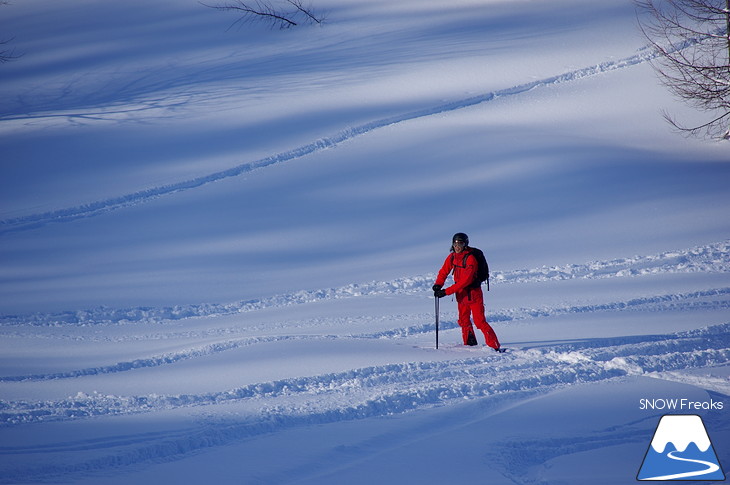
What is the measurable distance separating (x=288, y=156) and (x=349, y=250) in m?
4.35

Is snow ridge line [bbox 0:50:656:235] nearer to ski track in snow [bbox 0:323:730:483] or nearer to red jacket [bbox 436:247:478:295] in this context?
ski track in snow [bbox 0:323:730:483]

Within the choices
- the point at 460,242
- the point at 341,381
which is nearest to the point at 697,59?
the point at 460,242

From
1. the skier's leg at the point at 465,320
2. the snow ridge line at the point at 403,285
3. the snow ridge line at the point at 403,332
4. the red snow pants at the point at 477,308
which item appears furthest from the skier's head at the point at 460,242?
the snow ridge line at the point at 403,285

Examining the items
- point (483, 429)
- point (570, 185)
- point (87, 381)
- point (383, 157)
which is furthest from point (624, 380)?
point (383, 157)

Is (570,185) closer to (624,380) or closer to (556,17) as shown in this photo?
(624,380)

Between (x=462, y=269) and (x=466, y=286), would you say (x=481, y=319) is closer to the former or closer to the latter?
(x=466, y=286)

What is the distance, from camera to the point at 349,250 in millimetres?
11664

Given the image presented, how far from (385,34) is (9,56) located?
42.0 feet

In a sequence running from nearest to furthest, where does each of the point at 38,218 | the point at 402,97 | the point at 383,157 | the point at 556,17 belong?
the point at 38,218, the point at 383,157, the point at 402,97, the point at 556,17

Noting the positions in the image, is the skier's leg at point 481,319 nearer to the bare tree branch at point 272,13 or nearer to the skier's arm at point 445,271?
the skier's arm at point 445,271

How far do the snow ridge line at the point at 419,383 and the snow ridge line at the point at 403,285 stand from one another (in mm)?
2771

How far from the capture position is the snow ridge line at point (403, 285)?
9.31m

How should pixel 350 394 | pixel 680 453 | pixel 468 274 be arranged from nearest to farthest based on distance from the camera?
1. pixel 680 453
2. pixel 350 394
3. pixel 468 274

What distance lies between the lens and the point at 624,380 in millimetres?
6383
